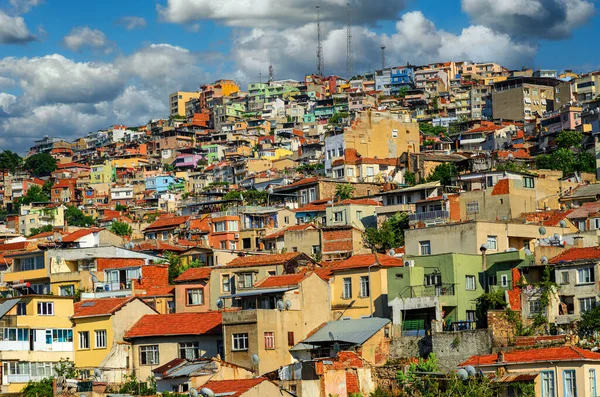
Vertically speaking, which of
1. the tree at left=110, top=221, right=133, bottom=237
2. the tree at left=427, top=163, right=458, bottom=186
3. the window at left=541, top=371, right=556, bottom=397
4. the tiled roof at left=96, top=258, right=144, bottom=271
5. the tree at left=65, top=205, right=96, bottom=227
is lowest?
the window at left=541, top=371, right=556, bottom=397

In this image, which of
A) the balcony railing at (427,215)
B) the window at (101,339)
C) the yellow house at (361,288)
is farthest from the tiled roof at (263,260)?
the balcony railing at (427,215)

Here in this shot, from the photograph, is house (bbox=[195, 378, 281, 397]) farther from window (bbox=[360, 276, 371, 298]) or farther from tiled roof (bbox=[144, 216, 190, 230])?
tiled roof (bbox=[144, 216, 190, 230])

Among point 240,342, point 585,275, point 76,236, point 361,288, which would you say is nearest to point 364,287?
point 361,288

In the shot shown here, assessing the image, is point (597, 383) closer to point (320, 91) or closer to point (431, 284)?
point (431, 284)

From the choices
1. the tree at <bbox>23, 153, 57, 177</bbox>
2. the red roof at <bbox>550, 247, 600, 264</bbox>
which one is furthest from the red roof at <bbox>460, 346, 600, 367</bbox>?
the tree at <bbox>23, 153, 57, 177</bbox>

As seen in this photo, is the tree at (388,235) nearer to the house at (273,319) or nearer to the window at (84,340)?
the house at (273,319)

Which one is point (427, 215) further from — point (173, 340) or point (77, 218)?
point (77, 218)
